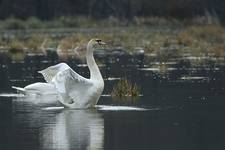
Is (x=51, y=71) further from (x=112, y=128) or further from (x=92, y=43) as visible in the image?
(x=112, y=128)

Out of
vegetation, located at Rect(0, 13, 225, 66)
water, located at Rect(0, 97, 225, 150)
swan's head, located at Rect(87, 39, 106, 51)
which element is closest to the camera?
water, located at Rect(0, 97, 225, 150)

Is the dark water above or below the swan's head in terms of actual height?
below

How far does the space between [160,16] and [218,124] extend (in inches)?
3101

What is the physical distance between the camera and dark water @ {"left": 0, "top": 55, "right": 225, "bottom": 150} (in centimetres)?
1503

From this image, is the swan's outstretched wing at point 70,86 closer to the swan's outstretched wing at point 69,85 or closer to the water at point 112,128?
the swan's outstretched wing at point 69,85

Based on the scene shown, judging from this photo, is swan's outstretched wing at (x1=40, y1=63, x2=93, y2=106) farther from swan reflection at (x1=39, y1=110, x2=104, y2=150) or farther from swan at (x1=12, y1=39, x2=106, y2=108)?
swan reflection at (x1=39, y1=110, x2=104, y2=150)

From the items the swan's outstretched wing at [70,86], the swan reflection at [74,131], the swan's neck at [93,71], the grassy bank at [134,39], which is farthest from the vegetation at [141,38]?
the swan reflection at [74,131]

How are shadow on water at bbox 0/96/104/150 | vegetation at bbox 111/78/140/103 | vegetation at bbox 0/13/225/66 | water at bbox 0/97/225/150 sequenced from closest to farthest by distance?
water at bbox 0/97/225/150 → shadow on water at bbox 0/96/104/150 → vegetation at bbox 111/78/140/103 → vegetation at bbox 0/13/225/66

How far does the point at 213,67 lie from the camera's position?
32719 mm

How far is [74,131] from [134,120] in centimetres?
180

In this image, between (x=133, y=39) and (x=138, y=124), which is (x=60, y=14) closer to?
(x=133, y=39)

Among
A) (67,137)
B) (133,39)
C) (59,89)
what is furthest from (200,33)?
(67,137)

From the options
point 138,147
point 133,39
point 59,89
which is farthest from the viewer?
point 133,39

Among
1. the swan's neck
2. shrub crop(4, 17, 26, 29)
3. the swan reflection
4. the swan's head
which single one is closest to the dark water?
the swan reflection
